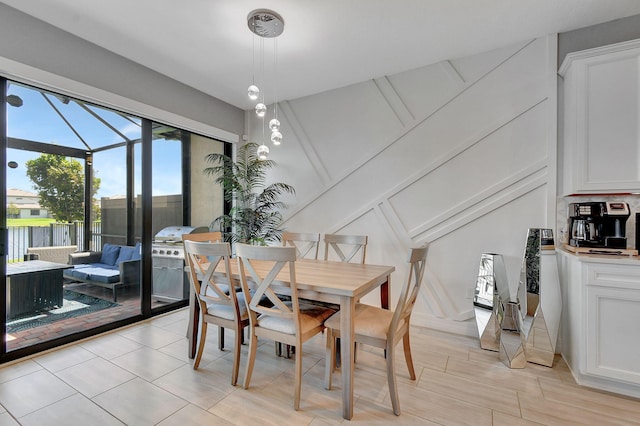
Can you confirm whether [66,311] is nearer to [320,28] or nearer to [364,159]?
[364,159]

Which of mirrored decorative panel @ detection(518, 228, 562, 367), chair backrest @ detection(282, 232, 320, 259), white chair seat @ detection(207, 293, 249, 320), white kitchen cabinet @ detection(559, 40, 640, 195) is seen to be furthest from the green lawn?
white kitchen cabinet @ detection(559, 40, 640, 195)

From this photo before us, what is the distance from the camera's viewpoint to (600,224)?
2248 millimetres

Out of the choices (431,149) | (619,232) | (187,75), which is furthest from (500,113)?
(187,75)

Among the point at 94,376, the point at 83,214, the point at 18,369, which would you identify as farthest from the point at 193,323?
the point at 83,214

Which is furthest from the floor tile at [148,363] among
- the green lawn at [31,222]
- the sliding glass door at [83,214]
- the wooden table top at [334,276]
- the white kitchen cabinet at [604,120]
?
the white kitchen cabinet at [604,120]

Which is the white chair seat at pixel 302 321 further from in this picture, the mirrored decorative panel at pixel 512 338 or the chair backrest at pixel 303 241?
the mirrored decorative panel at pixel 512 338

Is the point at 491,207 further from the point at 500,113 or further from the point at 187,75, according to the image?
the point at 187,75

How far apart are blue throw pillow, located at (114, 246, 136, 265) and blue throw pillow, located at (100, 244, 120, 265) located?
38 mm

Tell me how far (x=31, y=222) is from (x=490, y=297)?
4.16 metres

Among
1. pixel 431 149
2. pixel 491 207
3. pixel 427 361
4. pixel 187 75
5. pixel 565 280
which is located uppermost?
pixel 187 75

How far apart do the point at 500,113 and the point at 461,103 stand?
1.24ft

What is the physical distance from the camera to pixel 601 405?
1.83 meters

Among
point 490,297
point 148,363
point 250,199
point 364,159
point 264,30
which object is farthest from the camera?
point 250,199

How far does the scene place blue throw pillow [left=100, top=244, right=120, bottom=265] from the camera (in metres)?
3.06
